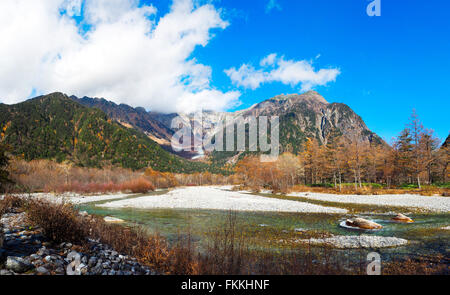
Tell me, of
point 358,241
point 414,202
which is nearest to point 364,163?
point 414,202

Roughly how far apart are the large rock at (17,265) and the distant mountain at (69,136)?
5684 inches

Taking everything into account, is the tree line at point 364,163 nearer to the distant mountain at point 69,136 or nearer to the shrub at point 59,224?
the shrub at point 59,224

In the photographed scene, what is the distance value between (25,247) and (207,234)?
855cm

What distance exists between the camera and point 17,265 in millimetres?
4879

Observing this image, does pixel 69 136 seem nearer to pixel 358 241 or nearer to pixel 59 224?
pixel 59 224

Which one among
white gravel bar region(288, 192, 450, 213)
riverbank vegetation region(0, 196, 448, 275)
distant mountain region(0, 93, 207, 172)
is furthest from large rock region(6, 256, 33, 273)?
distant mountain region(0, 93, 207, 172)

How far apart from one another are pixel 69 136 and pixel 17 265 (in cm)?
18255

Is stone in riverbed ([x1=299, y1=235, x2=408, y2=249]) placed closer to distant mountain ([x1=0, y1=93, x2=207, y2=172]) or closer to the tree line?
the tree line

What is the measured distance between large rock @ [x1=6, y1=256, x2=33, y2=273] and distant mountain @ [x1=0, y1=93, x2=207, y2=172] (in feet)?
474

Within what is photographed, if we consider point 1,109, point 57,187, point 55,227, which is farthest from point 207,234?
point 1,109

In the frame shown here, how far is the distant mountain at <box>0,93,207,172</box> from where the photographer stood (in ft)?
429

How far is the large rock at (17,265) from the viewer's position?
15.8 feet

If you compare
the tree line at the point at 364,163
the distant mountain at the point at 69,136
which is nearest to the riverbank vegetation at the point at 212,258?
the tree line at the point at 364,163
